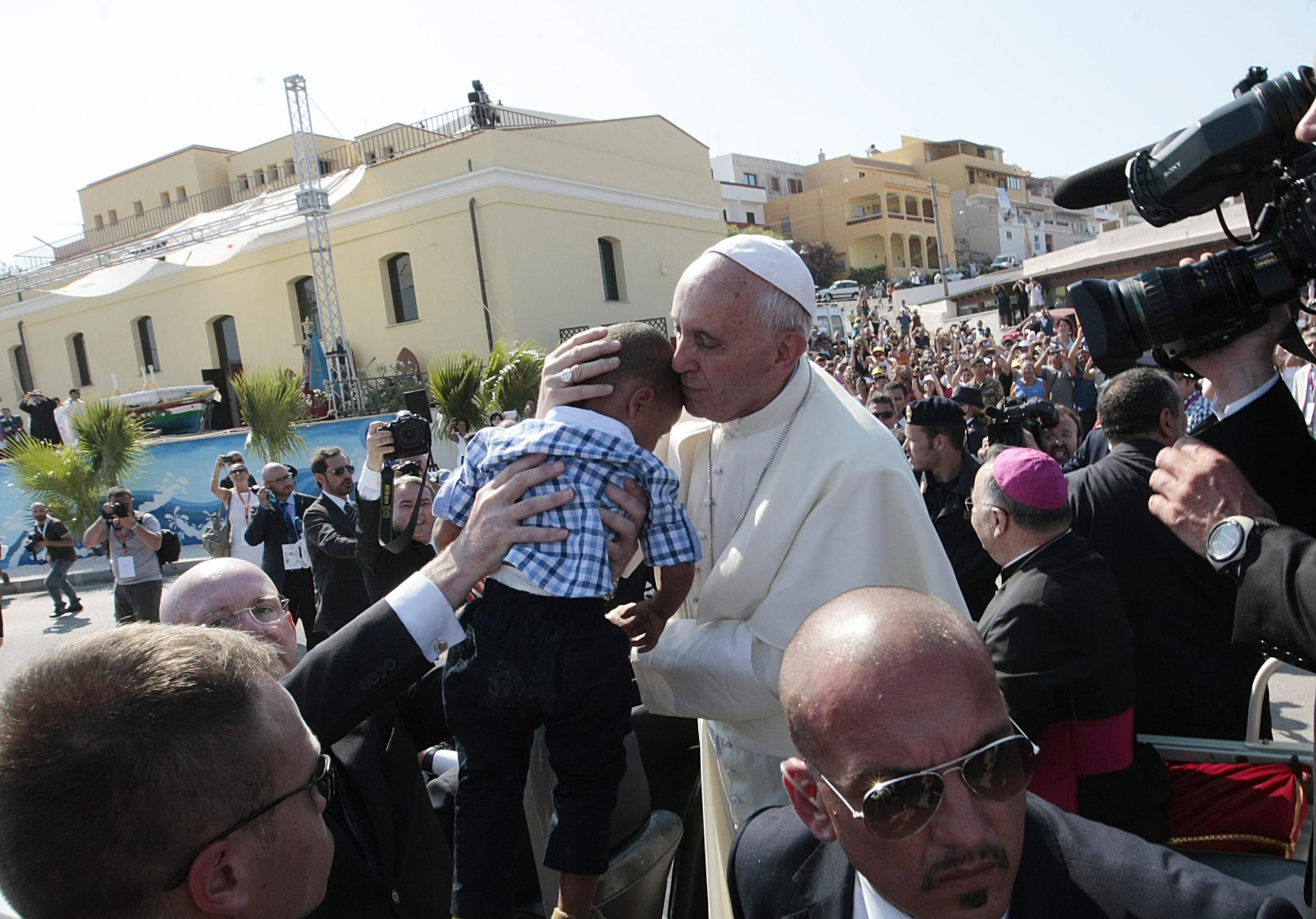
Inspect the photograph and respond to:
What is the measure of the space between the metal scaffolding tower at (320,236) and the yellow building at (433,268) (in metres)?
2.13

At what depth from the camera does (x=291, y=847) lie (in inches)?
54.8

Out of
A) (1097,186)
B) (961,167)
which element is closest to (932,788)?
(1097,186)

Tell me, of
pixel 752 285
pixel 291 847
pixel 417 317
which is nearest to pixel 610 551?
pixel 752 285

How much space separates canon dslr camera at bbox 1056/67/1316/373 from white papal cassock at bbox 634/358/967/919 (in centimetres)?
73

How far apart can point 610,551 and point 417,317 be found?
2217 centimetres

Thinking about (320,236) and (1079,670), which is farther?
(320,236)

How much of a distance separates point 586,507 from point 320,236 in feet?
68.2

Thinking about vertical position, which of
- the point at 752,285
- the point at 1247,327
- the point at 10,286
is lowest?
the point at 1247,327

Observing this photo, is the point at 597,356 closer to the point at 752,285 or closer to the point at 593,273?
the point at 752,285

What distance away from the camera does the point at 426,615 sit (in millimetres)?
2154

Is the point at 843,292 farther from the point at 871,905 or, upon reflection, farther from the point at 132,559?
the point at 871,905

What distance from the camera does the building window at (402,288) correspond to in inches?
927

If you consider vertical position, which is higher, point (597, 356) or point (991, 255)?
point (991, 255)

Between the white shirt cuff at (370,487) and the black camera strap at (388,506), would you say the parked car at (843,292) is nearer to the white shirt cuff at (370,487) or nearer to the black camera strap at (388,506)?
the white shirt cuff at (370,487)
